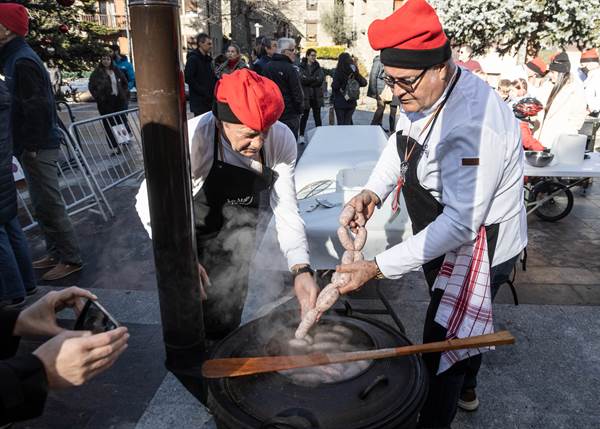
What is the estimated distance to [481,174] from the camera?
1.80 metres

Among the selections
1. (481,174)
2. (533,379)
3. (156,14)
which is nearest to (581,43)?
(533,379)

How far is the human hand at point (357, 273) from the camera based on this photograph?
194 centimetres

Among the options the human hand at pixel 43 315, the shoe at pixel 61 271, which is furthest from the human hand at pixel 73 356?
the shoe at pixel 61 271

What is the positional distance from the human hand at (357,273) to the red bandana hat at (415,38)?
2.80 feet

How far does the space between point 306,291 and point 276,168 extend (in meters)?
0.75

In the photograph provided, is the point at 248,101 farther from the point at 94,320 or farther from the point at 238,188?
the point at 94,320

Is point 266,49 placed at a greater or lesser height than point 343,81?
greater

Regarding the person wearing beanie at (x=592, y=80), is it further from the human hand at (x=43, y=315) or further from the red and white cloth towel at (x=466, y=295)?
the human hand at (x=43, y=315)

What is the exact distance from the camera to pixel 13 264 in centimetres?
342

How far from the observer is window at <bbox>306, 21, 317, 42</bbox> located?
170 ft

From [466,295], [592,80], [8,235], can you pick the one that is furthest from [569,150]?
Result: [8,235]

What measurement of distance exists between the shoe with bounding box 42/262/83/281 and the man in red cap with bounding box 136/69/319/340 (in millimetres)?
2139

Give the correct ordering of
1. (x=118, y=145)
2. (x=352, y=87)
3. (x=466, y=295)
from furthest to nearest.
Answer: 1. (x=352, y=87)
2. (x=118, y=145)
3. (x=466, y=295)

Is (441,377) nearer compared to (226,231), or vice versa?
(441,377)
